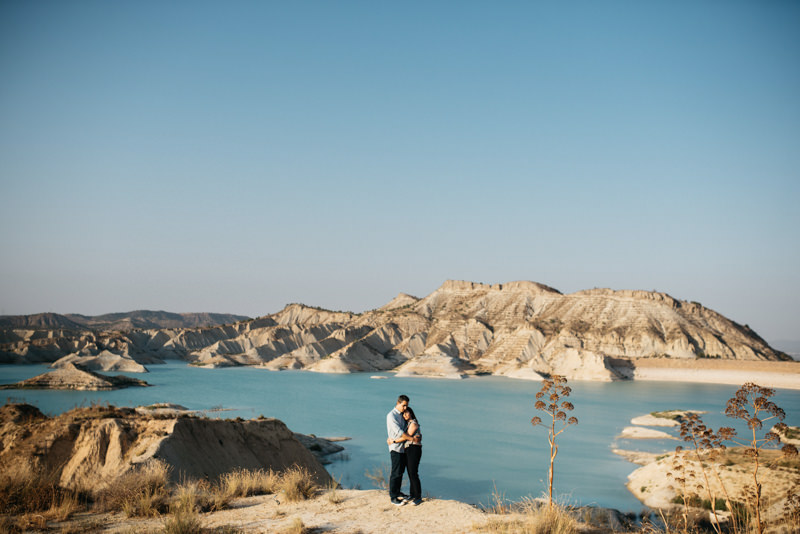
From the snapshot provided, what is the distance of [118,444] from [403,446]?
394 inches

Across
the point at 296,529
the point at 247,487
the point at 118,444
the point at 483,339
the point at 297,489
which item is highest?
the point at 483,339

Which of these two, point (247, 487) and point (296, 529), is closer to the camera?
point (296, 529)

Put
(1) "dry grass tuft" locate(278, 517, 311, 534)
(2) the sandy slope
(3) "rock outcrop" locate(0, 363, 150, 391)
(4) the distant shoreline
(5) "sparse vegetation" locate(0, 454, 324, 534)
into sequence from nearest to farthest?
(1) "dry grass tuft" locate(278, 517, 311, 534)
(2) the sandy slope
(5) "sparse vegetation" locate(0, 454, 324, 534)
(3) "rock outcrop" locate(0, 363, 150, 391)
(4) the distant shoreline

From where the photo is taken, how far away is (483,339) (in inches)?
3607

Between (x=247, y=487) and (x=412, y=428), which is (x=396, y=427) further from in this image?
(x=247, y=487)

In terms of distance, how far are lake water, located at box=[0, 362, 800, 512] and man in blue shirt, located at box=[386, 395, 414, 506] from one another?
7904 millimetres

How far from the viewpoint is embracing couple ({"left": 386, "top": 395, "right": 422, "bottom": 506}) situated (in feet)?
26.2

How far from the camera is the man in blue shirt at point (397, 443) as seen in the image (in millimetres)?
7984

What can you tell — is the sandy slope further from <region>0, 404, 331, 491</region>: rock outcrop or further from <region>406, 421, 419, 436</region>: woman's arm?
<region>0, 404, 331, 491</region>: rock outcrop

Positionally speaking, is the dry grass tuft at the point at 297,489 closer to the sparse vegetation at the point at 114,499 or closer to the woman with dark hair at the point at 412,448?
the sparse vegetation at the point at 114,499

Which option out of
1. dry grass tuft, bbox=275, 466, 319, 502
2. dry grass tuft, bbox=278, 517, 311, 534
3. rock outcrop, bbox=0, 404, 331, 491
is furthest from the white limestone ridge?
dry grass tuft, bbox=278, 517, 311, 534

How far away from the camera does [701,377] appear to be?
2717 inches

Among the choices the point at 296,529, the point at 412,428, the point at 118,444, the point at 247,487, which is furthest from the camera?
the point at 118,444

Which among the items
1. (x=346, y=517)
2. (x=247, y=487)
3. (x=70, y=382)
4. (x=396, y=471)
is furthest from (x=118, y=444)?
(x=70, y=382)
